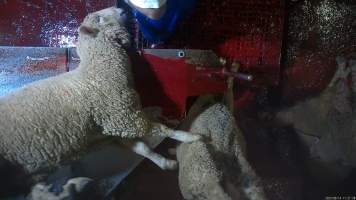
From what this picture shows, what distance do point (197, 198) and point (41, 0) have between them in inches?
42.6

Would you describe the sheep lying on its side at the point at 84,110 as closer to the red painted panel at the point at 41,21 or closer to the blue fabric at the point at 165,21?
the blue fabric at the point at 165,21

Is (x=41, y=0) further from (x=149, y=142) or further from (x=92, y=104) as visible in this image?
(x=149, y=142)

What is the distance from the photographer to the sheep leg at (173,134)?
1296mm

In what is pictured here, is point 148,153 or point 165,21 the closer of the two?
point 148,153

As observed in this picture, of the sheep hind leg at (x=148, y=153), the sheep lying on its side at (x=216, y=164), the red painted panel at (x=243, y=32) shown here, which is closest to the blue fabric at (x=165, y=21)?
the red painted panel at (x=243, y=32)

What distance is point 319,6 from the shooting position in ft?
6.33

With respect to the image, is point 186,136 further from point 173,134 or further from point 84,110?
point 84,110

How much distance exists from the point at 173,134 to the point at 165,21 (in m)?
0.50

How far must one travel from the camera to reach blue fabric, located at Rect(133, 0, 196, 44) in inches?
58.4

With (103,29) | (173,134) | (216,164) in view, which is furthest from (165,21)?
(216,164)

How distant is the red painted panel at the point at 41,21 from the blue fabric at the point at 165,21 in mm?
302

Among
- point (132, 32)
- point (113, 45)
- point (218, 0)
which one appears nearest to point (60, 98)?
point (113, 45)

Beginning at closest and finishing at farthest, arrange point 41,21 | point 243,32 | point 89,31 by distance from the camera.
Answer: 1. point 89,31
2. point 41,21
3. point 243,32

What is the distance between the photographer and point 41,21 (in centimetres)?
168
